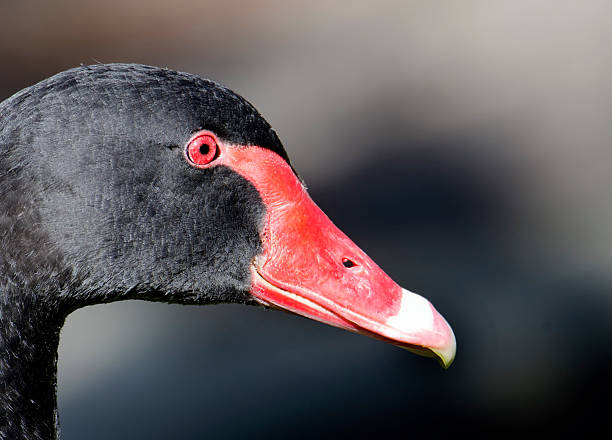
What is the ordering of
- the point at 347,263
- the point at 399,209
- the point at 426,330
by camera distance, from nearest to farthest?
the point at 426,330, the point at 347,263, the point at 399,209

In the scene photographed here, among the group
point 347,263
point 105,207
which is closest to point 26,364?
point 105,207

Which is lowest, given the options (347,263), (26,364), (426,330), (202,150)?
(26,364)

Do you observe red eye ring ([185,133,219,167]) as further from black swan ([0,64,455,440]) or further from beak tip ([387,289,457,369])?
beak tip ([387,289,457,369])

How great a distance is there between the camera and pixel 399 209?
554 cm

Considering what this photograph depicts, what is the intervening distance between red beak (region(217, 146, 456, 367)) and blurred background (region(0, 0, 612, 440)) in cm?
231

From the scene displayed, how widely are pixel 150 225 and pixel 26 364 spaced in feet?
1.48

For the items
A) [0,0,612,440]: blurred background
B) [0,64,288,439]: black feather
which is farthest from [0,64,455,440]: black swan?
[0,0,612,440]: blurred background

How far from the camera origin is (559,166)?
604 centimetres

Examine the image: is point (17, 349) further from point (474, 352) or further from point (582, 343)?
point (582, 343)

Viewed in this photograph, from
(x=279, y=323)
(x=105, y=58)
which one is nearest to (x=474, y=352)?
(x=279, y=323)

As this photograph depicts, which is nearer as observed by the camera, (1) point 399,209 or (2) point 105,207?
(2) point 105,207

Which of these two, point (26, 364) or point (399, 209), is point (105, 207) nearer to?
point (26, 364)

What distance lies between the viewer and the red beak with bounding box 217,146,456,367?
2.29 meters

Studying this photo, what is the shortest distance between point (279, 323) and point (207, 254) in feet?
9.07
